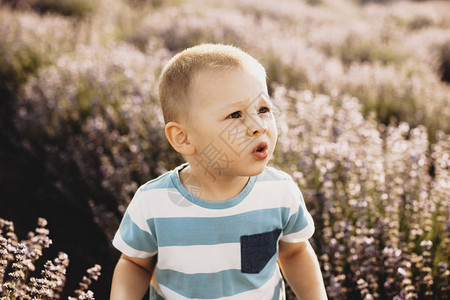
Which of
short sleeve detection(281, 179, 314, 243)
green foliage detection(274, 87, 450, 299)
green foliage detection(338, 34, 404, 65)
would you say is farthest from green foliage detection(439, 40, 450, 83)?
short sleeve detection(281, 179, 314, 243)

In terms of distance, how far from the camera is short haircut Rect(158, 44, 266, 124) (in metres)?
1.24

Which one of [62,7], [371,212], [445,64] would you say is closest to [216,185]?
[371,212]

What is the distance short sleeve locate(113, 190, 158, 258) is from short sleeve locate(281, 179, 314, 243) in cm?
44

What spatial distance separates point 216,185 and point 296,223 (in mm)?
315

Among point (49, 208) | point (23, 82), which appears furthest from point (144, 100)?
point (23, 82)

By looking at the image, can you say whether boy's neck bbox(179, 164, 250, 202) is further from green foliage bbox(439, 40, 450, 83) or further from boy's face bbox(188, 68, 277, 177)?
green foliage bbox(439, 40, 450, 83)

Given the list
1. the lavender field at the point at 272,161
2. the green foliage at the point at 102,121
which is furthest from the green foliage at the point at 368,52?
the green foliage at the point at 102,121

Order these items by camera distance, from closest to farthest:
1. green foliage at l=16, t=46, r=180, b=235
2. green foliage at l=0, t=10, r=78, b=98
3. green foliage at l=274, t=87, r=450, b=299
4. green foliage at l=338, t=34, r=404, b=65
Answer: green foliage at l=274, t=87, r=450, b=299, green foliage at l=16, t=46, r=180, b=235, green foliage at l=0, t=10, r=78, b=98, green foliage at l=338, t=34, r=404, b=65

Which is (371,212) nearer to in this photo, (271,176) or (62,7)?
(271,176)

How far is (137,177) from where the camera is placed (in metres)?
2.83

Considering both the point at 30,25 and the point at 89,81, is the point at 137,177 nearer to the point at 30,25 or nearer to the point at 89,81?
the point at 89,81

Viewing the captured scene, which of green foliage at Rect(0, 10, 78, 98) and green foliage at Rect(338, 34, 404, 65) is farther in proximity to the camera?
green foliage at Rect(338, 34, 404, 65)

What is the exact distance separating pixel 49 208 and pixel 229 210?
2.17 m

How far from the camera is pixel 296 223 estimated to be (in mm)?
1483
